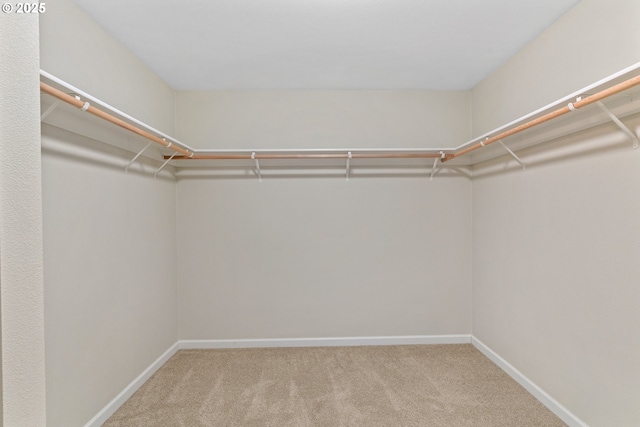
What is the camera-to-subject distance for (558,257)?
6.63ft

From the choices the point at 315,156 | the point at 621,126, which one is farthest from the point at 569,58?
the point at 315,156

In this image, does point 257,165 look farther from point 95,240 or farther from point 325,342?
point 325,342

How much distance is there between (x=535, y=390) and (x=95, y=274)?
2816mm

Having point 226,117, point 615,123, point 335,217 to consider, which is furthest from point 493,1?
point 226,117

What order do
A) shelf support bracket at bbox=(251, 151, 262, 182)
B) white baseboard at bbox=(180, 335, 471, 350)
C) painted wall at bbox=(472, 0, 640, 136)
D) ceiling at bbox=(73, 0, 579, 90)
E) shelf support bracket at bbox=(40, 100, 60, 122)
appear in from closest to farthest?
shelf support bracket at bbox=(40, 100, 60, 122) → painted wall at bbox=(472, 0, 640, 136) → ceiling at bbox=(73, 0, 579, 90) → shelf support bracket at bbox=(251, 151, 262, 182) → white baseboard at bbox=(180, 335, 471, 350)

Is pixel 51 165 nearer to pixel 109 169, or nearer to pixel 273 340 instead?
pixel 109 169

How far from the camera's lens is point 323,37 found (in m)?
2.14

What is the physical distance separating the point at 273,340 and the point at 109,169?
6.41 ft

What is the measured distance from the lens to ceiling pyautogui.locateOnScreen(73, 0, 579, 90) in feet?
6.03

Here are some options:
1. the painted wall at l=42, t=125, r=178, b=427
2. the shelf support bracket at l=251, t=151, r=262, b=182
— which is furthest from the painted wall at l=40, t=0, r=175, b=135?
the shelf support bracket at l=251, t=151, r=262, b=182

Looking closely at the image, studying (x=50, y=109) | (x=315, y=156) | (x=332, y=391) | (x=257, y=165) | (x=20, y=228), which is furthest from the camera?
(x=257, y=165)

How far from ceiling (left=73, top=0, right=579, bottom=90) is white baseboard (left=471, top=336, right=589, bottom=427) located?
→ 2269 millimetres

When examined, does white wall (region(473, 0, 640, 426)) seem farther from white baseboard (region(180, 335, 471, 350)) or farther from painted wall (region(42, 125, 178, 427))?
painted wall (region(42, 125, 178, 427))

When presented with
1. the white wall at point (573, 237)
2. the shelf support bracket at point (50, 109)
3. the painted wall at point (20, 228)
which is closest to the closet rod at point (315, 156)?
the white wall at point (573, 237)
